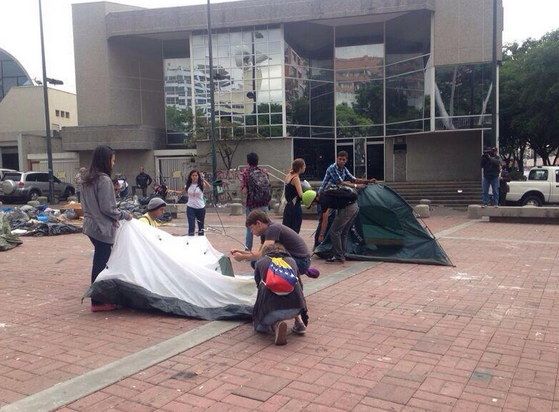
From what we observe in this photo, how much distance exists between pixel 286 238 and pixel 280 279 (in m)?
0.77

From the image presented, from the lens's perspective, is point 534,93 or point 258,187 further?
point 534,93

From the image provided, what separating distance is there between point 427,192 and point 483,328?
20567 millimetres

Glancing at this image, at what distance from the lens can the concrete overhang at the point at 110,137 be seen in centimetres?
3025

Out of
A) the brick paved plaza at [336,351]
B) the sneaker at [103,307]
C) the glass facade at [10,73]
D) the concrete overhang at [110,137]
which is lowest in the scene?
the brick paved plaza at [336,351]

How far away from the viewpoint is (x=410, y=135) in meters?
28.5

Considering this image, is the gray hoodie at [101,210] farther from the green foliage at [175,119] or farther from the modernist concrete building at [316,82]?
the green foliage at [175,119]

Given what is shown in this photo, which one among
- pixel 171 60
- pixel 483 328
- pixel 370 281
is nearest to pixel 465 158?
pixel 171 60

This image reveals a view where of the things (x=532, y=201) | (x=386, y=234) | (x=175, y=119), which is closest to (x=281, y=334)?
(x=386, y=234)

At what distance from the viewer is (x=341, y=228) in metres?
8.64

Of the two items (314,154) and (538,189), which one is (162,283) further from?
(314,154)

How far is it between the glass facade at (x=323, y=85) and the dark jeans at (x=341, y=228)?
62.6ft

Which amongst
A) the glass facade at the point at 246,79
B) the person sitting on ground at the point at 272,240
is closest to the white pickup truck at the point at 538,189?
the glass facade at the point at 246,79

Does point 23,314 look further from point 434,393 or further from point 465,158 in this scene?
point 465,158

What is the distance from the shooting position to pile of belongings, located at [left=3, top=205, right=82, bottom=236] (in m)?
13.5
